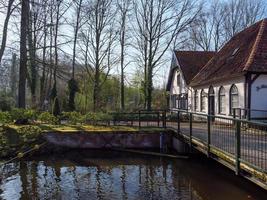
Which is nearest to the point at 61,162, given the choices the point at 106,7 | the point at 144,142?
the point at 144,142

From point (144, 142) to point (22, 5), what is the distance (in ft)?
33.5

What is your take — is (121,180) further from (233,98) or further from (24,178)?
(233,98)

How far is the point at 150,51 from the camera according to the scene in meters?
40.5

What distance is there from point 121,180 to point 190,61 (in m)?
23.0

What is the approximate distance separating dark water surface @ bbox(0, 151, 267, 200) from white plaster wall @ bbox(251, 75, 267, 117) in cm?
518

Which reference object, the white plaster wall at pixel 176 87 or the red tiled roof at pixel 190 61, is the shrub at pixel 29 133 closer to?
the red tiled roof at pixel 190 61

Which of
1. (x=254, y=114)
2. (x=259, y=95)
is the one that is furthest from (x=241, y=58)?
(x=254, y=114)

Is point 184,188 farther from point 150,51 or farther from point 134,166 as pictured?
point 150,51

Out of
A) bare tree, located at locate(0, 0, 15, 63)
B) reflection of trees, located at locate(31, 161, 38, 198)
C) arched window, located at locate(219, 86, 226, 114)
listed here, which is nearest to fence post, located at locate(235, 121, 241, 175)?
reflection of trees, located at locate(31, 161, 38, 198)

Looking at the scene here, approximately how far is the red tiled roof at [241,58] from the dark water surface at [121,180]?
6221 millimetres

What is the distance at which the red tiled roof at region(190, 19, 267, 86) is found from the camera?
67.1 feet

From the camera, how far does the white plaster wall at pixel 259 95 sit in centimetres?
2048

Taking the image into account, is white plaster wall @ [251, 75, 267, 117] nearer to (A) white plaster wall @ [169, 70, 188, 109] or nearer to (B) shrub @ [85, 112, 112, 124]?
(B) shrub @ [85, 112, 112, 124]

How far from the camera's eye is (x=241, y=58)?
22547 millimetres
